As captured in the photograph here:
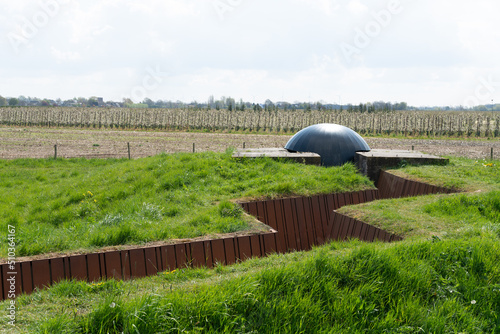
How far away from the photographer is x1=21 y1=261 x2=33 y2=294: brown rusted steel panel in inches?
254

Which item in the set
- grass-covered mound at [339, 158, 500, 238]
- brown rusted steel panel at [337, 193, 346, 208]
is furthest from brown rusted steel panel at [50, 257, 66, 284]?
brown rusted steel panel at [337, 193, 346, 208]

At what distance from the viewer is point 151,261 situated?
23.4 feet

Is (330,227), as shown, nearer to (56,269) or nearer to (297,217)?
(297,217)

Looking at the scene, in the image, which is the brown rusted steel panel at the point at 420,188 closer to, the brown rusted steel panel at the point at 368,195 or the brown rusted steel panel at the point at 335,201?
the brown rusted steel panel at the point at 368,195

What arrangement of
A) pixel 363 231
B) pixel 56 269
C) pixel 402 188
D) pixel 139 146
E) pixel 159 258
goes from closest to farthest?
pixel 56 269
pixel 159 258
pixel 363 231
pixel 402 188
pixel 139 146

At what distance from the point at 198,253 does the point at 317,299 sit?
11.1 ft

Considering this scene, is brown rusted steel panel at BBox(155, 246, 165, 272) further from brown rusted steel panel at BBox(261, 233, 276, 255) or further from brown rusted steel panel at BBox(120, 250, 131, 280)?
brown rusted steel panel at BBox(261, 233, 276, 255)

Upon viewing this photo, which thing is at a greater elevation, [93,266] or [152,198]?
[152,198]

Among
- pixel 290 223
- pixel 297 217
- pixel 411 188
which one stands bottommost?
pixel 290 223

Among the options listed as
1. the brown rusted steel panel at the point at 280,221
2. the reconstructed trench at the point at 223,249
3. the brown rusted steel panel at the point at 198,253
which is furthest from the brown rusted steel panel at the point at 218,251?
the brown rusted steel panel at the point at 280,221

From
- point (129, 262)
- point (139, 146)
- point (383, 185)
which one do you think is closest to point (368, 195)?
point (383, 185)

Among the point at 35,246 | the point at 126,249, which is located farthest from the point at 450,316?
the point at 35,246

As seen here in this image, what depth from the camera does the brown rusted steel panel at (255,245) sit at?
26.1 ft

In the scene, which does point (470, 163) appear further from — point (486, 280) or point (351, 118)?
point (351, 118)
